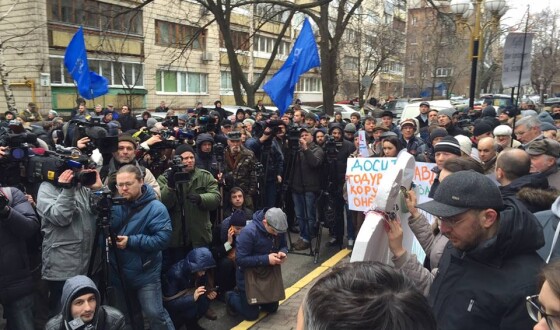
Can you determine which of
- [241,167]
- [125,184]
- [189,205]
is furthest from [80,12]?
[125,184]

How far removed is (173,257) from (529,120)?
203 inches

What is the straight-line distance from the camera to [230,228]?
5.28 metres

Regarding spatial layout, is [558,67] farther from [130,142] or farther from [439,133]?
[130,142]

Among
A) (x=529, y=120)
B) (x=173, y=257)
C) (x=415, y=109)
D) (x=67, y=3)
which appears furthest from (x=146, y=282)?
(x=67, y=3)

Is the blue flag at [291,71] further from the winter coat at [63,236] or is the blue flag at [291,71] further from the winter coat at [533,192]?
the winter coat at [533,192]

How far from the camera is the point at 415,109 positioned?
1584 centimetres

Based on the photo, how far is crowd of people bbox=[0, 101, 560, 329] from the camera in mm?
2027

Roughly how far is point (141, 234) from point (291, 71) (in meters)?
6.33

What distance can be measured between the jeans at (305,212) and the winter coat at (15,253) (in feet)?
12.9

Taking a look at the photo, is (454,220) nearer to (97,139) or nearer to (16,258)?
(16,258)

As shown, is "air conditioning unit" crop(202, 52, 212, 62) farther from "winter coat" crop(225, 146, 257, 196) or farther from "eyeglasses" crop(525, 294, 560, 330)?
"eyeglasses" crop(525, 294, 560, 330)

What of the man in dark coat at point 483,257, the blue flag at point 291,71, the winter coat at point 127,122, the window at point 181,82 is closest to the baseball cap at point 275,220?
the man in dark coat at point 483,257

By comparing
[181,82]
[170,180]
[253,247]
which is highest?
[181,82]

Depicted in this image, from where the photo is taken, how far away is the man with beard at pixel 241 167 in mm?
6574
